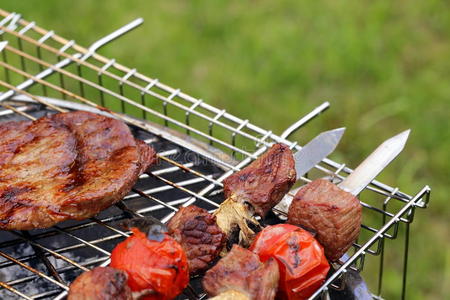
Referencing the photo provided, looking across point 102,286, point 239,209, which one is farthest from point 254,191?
point 102,286

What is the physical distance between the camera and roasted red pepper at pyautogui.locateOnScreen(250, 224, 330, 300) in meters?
2.68

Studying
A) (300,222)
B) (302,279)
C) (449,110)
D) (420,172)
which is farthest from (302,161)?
(449,110)

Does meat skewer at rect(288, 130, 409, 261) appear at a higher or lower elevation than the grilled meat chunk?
higher

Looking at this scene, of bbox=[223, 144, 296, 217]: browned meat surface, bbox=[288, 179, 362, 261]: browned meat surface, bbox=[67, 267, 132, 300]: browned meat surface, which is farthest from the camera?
bbox=[223, 144, 296, 217]: browned meat surface

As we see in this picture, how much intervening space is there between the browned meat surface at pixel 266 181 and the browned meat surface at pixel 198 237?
26 centimetres

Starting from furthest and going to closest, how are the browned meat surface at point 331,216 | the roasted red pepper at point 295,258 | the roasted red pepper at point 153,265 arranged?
the browned meat surface at point 331,216
the roasted red pepper at point 295,258
the roasted red pepper at point 153,265

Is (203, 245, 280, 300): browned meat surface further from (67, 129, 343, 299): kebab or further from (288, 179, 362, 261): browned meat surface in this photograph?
(288, 179, 362, 261): browned meat surface

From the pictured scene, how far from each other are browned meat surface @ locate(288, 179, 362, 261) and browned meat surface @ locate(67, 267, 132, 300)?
0.85 metres

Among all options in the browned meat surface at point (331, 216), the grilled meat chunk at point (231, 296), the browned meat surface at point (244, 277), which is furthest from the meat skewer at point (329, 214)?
the grilled meat chunk at point (231, 296)

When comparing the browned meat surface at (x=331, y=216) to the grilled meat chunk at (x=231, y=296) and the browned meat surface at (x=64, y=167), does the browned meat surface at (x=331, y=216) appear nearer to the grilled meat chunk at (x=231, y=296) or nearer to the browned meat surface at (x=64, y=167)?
the grilled meat chunk at (x=231, y=296)

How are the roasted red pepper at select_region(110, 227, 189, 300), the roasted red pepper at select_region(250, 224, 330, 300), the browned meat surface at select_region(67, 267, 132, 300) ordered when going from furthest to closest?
the roasted red pepper at select_region(250, 224, 330, 300)
the roasted red pepper at select_region(110, 227, 189, 300)
the browned meat surface at select_region(67, 267, 132, 300)

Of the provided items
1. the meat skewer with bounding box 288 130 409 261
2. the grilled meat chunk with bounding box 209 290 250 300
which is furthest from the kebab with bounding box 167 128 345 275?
the grilled meat chunk with bounding box 209 290 250 300

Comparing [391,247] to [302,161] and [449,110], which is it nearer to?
[449,110]

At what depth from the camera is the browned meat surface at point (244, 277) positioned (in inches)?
101
